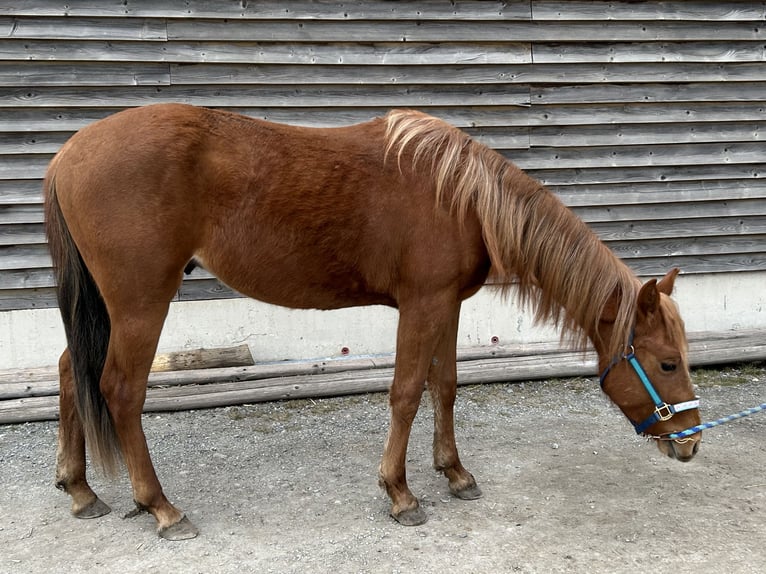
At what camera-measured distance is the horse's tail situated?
122 inches

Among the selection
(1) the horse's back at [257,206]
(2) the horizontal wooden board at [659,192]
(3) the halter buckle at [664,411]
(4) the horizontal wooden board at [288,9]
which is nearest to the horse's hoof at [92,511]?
(1) the horse's back at [257,206]

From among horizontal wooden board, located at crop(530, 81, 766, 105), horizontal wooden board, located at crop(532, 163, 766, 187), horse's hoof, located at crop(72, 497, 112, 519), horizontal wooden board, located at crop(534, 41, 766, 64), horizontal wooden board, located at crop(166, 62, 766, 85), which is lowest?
horse's hoof, located at crop(72, 497, 112, 519)

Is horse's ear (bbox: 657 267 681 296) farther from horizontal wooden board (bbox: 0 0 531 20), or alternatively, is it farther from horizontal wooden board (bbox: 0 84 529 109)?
horizontal wooden board (bbox: 0 0 531 20)

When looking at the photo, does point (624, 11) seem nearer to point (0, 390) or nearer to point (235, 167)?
point (235, 167)

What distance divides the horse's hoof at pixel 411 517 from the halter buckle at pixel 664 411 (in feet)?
3.95

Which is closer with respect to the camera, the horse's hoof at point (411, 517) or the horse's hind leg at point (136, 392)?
the horse's hind leg at point (136, 392)

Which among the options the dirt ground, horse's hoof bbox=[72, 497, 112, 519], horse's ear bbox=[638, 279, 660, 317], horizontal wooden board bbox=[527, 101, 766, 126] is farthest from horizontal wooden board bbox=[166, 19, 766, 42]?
horse's hoof bbox=[72, 497, 112, 519]

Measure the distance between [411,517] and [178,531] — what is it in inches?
43.2

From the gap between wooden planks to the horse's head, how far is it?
4.41ft

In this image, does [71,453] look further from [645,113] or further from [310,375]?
[645,113]

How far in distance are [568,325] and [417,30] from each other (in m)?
2.88

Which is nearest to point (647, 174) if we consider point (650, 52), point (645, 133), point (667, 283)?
point (645, 133)

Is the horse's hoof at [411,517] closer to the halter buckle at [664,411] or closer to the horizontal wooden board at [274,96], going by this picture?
the halter buckle at [664,411]

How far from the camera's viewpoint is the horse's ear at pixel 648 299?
9.52 ft
